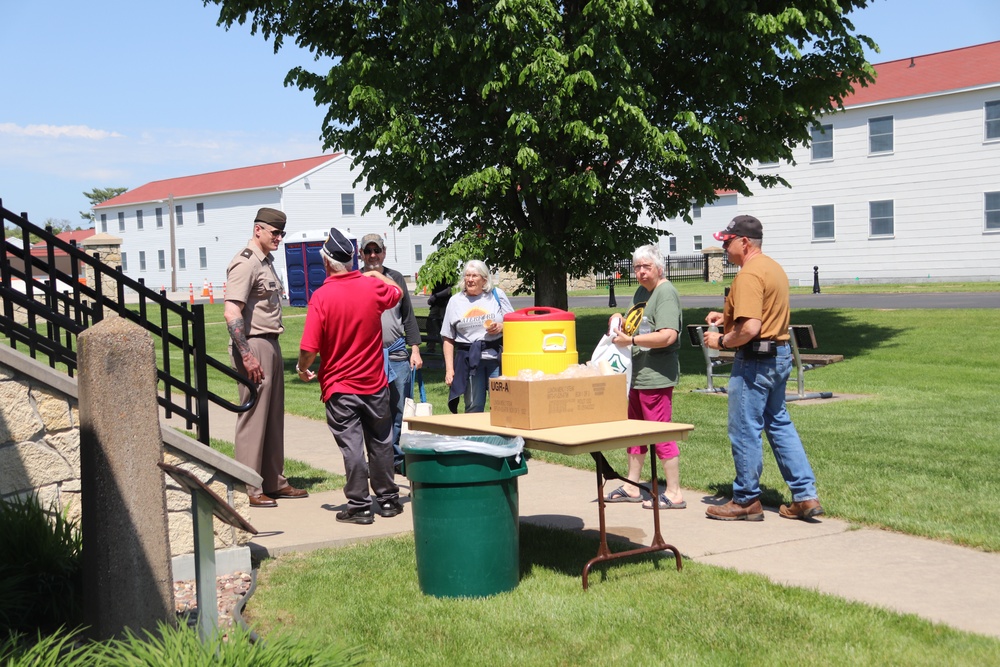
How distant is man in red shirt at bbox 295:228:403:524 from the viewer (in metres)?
7.14

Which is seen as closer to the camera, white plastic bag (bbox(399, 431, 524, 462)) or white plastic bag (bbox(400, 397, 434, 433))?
white plastic bag (bbox(399, 431, 524, 462))

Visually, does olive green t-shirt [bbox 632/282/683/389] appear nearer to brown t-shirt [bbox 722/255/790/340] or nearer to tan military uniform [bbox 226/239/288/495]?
brown t-shirt [bbox 722/255/790/340]

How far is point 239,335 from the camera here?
24.4 feet

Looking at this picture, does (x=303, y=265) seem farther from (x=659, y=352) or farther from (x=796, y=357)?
(x=659, y=352)

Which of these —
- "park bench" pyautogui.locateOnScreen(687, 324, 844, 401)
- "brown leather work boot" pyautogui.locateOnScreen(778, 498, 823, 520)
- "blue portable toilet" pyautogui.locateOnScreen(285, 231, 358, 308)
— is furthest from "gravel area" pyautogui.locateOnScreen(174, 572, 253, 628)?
"blue portable toilet" pyautogui.locateOnScreen(285, 231, 358, 308)

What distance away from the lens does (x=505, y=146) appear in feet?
51.0

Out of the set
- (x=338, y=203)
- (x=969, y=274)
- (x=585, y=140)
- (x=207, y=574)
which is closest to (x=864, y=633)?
(x=207, y=574)

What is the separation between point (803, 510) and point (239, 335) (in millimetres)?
4134

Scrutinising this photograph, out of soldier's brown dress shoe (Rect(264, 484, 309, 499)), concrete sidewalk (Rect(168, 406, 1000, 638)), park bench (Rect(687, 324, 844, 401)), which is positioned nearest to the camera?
concrete sidewalk (Rect(168, 406, 1000, 638))

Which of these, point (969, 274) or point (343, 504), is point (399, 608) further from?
point (969, 274)

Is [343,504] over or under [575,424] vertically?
under

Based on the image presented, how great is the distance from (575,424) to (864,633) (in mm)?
1955

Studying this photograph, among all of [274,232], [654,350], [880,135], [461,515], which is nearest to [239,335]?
[274,232]

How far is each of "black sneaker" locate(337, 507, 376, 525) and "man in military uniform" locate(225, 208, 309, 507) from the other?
0.76 metres
